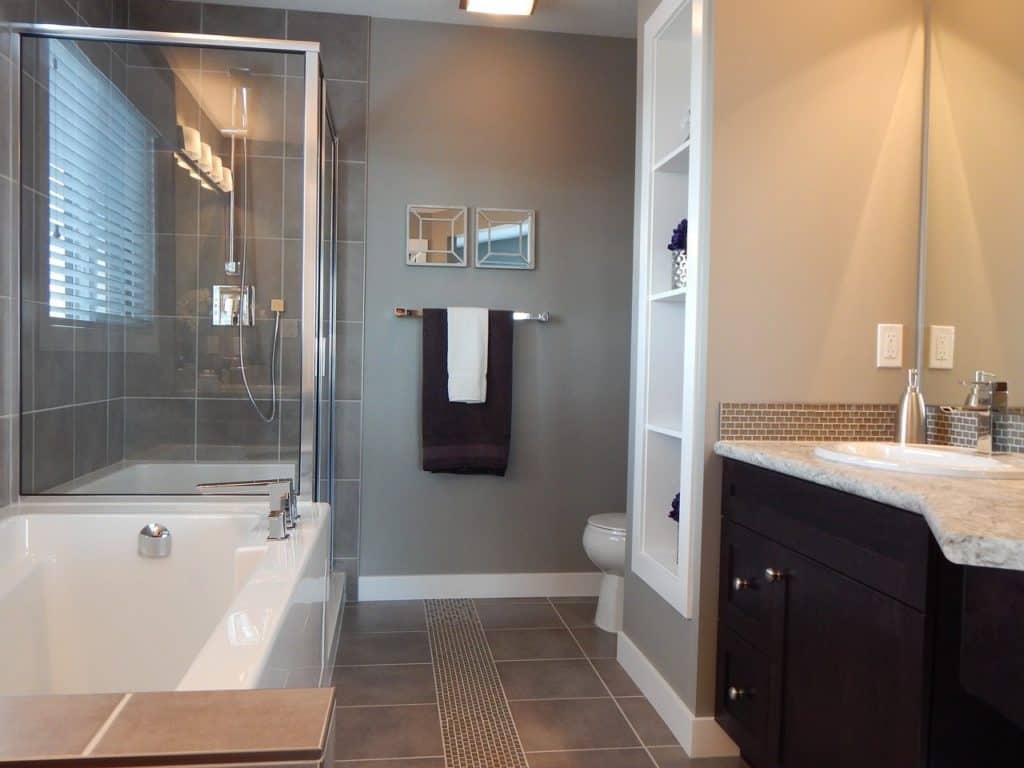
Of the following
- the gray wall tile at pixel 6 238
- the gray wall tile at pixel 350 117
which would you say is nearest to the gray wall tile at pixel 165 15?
the gray wall tile at pixel 350 117

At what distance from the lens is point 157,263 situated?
2434mm

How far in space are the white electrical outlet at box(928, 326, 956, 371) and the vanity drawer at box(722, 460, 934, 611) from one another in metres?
0.60

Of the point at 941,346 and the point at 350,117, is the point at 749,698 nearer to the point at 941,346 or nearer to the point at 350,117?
the point at 941,346

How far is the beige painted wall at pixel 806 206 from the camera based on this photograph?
204cm

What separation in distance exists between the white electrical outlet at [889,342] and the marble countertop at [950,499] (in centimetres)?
43

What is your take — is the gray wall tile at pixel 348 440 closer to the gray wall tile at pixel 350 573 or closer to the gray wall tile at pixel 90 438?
the gray wall tile at pixel 350 573

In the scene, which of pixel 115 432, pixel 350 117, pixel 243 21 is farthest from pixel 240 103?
pixel 115 432

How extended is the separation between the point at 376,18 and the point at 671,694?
2.79 metres

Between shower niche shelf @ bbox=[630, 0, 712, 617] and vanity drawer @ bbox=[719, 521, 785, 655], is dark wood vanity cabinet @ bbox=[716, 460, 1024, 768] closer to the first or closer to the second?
vanity drawer @ bbox=[719, 521, 785, 655]

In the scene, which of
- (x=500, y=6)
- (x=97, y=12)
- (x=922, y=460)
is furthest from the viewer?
(x=500, y=6)

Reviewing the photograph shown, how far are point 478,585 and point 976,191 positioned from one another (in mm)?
2373

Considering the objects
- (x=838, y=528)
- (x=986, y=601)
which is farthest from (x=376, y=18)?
(x=986, y=601)

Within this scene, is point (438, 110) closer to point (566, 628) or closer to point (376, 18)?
point (376, 18)

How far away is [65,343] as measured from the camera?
2348 mm
